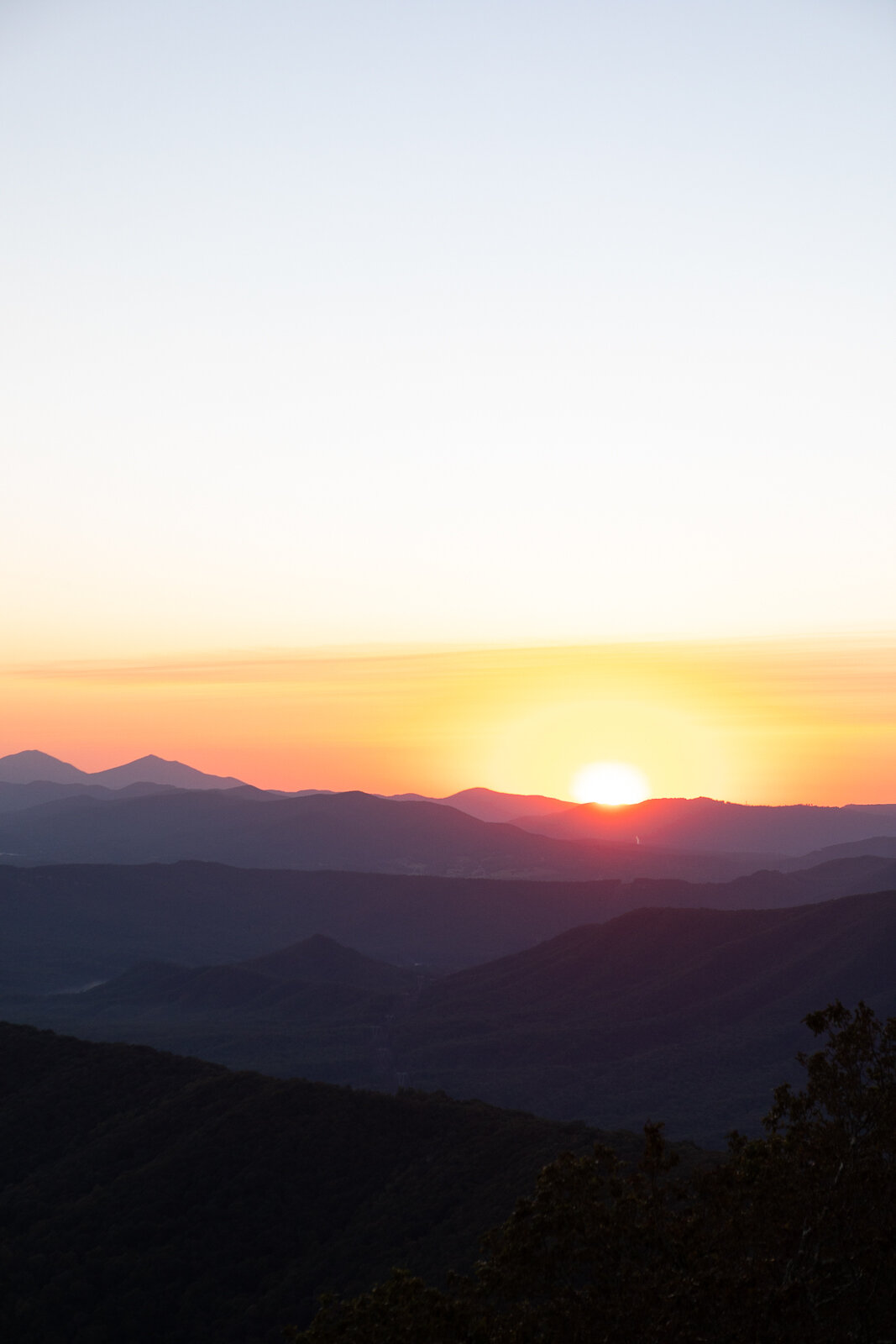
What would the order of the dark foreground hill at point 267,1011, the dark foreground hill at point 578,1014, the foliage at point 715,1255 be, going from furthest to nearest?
the dark foreground hill at point 267,1011, the dark foreground hill at point 578,1014, the foliage at point 715,1255

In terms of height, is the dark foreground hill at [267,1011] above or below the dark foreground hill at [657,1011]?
below

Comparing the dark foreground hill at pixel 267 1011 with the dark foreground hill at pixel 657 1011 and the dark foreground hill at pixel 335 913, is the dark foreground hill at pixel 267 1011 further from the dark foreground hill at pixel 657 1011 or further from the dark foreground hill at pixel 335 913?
the dark foreground hill at pixel 335 913

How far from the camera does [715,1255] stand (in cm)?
1398

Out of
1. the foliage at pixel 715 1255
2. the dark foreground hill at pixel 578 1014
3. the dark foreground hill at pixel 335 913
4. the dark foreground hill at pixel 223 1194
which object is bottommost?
the dark foreground hill at pixel 335 913

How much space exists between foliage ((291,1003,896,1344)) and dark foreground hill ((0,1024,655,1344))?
25354 mm

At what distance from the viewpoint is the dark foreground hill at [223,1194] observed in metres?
38.6

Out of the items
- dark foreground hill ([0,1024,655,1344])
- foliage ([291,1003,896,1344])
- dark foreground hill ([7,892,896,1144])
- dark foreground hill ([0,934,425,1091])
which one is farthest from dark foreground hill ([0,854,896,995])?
foliage ([291,1003,896,1344])

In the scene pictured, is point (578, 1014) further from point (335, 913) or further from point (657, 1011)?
point (335, 913)

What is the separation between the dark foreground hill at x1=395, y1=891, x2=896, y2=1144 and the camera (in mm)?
83938

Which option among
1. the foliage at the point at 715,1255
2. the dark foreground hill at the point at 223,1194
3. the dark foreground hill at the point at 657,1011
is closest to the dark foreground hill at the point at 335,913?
the dark foreground hill at the point at 657,1011

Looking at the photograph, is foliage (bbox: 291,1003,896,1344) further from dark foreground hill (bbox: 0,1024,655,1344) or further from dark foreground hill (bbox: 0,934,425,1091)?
dark foreground hill (bbox: 0,934,425,1091)

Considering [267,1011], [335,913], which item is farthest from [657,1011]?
[335,913]

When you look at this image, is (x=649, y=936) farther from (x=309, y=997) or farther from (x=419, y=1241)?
(x=419, y=1241)

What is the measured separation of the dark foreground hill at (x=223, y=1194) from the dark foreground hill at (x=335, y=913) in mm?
109377
